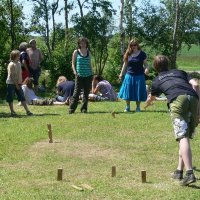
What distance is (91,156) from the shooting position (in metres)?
7.97

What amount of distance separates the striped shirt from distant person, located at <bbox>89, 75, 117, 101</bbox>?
3.30 meters

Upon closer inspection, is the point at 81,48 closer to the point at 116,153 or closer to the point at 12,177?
the point at 116,153

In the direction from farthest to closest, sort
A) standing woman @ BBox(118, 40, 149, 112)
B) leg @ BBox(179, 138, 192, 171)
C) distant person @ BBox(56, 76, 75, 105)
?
distant person @ BBox(56, 76, 75, 105) < standing woman @ BBox(118, 40, 149, 112) < leg @ BBox(179, 138, 192, 171)

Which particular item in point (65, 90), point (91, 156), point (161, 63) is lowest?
point (91, 156)

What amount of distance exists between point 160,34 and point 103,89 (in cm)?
1684

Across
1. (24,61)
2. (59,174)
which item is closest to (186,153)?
(59,174)

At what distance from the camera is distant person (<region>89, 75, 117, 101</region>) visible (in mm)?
16016

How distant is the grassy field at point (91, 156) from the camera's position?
6078mm

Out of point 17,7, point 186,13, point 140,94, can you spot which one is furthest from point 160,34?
point 140,94

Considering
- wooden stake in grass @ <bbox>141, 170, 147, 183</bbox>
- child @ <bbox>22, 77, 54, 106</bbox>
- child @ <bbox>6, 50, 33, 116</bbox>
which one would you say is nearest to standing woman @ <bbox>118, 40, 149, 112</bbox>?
child @ <bbox>6, 50, 33, 116</bbox>

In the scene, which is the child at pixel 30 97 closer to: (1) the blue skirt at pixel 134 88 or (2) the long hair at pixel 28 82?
(2) the long hair at pixel 28 82

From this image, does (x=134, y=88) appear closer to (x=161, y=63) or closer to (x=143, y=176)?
(x=161, y=63)

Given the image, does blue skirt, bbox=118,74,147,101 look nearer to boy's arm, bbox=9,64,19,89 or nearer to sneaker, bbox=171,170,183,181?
boy's arm, bbox=9,64,19,89

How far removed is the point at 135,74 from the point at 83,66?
1365 mm
